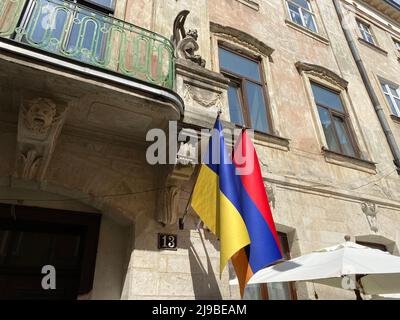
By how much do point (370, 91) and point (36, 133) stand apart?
8712mm

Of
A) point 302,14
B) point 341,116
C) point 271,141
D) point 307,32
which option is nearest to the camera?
point 271,141

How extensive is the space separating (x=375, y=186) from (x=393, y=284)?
3.31 metres

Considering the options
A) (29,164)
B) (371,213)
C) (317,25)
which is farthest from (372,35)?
(29,164)

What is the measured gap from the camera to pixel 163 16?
5.53 metres

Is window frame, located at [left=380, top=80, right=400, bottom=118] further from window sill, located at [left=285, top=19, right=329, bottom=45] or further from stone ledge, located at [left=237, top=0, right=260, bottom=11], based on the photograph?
stone ledge, located at [left=237, top=0, right=260, bottom=11]

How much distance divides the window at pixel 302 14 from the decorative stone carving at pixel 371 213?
5.42 metres

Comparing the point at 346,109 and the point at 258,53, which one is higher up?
the point at 258,53

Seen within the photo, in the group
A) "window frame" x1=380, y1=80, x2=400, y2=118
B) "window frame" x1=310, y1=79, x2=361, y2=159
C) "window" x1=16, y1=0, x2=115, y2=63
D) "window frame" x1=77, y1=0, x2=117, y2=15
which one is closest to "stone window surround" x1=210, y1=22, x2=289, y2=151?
"window frame" x1=310, y1=79, x2=361, y2=159

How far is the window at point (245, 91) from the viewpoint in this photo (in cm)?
596

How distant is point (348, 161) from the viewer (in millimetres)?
6633

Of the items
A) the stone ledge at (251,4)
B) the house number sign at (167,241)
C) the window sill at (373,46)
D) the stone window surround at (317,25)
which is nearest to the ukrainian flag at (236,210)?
the house number sign at (167,241)

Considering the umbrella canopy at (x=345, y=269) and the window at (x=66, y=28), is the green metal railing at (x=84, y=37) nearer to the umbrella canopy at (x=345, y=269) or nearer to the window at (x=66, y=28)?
the window at (x=66, y=28)

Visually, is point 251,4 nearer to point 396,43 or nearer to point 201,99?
point 201,99

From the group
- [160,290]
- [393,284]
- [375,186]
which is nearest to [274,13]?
[375,186]
